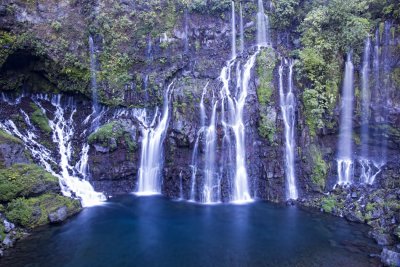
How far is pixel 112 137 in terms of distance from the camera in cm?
2311

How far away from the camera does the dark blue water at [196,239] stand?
14.6 meters

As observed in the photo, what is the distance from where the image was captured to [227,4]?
2816cm

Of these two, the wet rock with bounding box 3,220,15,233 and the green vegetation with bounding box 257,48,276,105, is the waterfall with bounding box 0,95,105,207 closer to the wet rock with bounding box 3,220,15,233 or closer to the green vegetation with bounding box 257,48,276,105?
the wet rock with bounding box 3,220,15,233

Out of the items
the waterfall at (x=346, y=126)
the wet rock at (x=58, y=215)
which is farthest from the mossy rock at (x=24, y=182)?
the waterfall at (x=346, y=126)

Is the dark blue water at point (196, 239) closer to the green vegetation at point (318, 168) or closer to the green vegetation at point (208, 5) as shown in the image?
the green vegetation at point (318, 168)

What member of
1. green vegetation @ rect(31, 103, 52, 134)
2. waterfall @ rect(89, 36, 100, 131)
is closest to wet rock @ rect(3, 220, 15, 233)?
green vegetation @ rect(31, 103, 52, 134)

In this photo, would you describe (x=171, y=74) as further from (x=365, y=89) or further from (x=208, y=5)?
(x=365, y=89)

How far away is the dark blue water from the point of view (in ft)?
47.9

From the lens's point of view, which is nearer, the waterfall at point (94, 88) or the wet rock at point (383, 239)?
the wet rock at point (383, 239)

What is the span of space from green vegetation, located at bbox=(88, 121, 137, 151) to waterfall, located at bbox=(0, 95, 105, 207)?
202 centimetres

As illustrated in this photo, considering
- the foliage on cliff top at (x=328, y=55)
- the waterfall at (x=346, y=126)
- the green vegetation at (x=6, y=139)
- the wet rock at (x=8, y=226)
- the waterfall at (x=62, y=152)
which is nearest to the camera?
the wet rock at (x=8, y=226)

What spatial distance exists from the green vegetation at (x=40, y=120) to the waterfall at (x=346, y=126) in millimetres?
20493

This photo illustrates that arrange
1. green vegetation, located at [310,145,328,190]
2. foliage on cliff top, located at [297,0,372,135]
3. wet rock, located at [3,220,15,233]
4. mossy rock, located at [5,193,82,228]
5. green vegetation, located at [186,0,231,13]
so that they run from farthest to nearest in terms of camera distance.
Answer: green vegetation, located at [186,0,231,13], foliage on cliff top, located at [297,0,372,135], green vegetation, located at [310,145,328,190], mossy rock, located at [5,193,82,228], wet rock, located at [3,220,15,233]

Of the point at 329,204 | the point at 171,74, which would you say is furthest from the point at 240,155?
the point at 171,74
